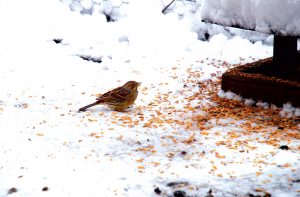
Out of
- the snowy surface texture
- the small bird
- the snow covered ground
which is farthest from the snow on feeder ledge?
the small bird

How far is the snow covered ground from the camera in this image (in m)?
3.33

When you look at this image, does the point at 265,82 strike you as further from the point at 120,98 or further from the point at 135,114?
the point at 120,98

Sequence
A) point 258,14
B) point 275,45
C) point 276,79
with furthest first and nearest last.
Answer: point 275,45, point 276,79, point 258,14

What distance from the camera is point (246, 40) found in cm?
723

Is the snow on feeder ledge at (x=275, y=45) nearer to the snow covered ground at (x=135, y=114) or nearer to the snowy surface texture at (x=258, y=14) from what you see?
the snowy surface texture at (x=258, y=14)

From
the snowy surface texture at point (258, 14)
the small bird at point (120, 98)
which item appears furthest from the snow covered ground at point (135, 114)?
the snowy surface texture at point (258, 14)

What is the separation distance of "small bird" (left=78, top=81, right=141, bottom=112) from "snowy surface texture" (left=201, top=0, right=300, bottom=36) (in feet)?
3.27

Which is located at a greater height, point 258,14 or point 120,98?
point 258,14

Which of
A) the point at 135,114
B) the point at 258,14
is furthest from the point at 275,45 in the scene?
the point at 135,114

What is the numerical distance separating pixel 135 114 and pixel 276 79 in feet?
4.53

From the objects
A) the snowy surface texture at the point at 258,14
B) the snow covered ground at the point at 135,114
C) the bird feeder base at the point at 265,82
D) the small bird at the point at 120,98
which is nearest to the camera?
the snow covered ground at the point at 135,114

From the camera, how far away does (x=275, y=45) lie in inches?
197

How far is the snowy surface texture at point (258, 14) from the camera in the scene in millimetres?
3947

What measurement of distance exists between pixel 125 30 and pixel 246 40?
5.71 feet
